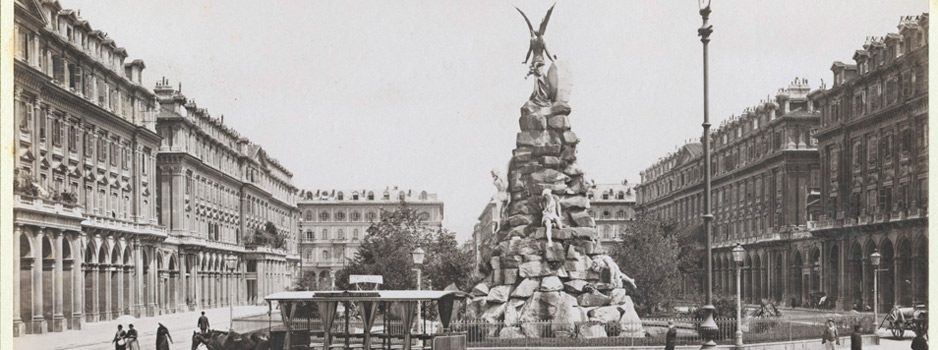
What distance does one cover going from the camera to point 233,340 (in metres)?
30.0

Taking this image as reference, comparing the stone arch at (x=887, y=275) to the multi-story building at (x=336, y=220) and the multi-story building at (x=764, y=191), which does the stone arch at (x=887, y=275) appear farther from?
the multi-story building at (x=336, y=220)

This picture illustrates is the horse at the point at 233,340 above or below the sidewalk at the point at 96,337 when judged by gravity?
above

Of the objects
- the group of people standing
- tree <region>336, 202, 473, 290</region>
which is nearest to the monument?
the group of people standing

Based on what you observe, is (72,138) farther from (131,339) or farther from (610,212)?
(610,212)

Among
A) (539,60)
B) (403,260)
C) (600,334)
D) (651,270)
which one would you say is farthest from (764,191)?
(600,334)

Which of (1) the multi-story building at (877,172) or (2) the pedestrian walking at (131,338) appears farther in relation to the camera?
(1) the multi-story building at (877,172)

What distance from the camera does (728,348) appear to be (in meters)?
32.7

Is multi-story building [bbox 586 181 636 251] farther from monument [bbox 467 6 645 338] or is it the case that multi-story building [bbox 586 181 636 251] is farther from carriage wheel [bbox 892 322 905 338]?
monument [bbox 467 6 645 338]

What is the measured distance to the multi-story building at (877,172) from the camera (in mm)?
58875

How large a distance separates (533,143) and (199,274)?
5464 cm

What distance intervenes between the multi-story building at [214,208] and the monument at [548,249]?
32342mm

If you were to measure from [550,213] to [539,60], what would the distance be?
692 cm

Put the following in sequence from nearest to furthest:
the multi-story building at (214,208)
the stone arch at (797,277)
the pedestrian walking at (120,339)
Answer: the pedestrian walking at (120,339) < the multi-story building at (214,208) < the stone arch at (797,277)

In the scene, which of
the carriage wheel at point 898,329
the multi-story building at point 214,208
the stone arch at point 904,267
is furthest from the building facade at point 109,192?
the stone arch at point 904,267
